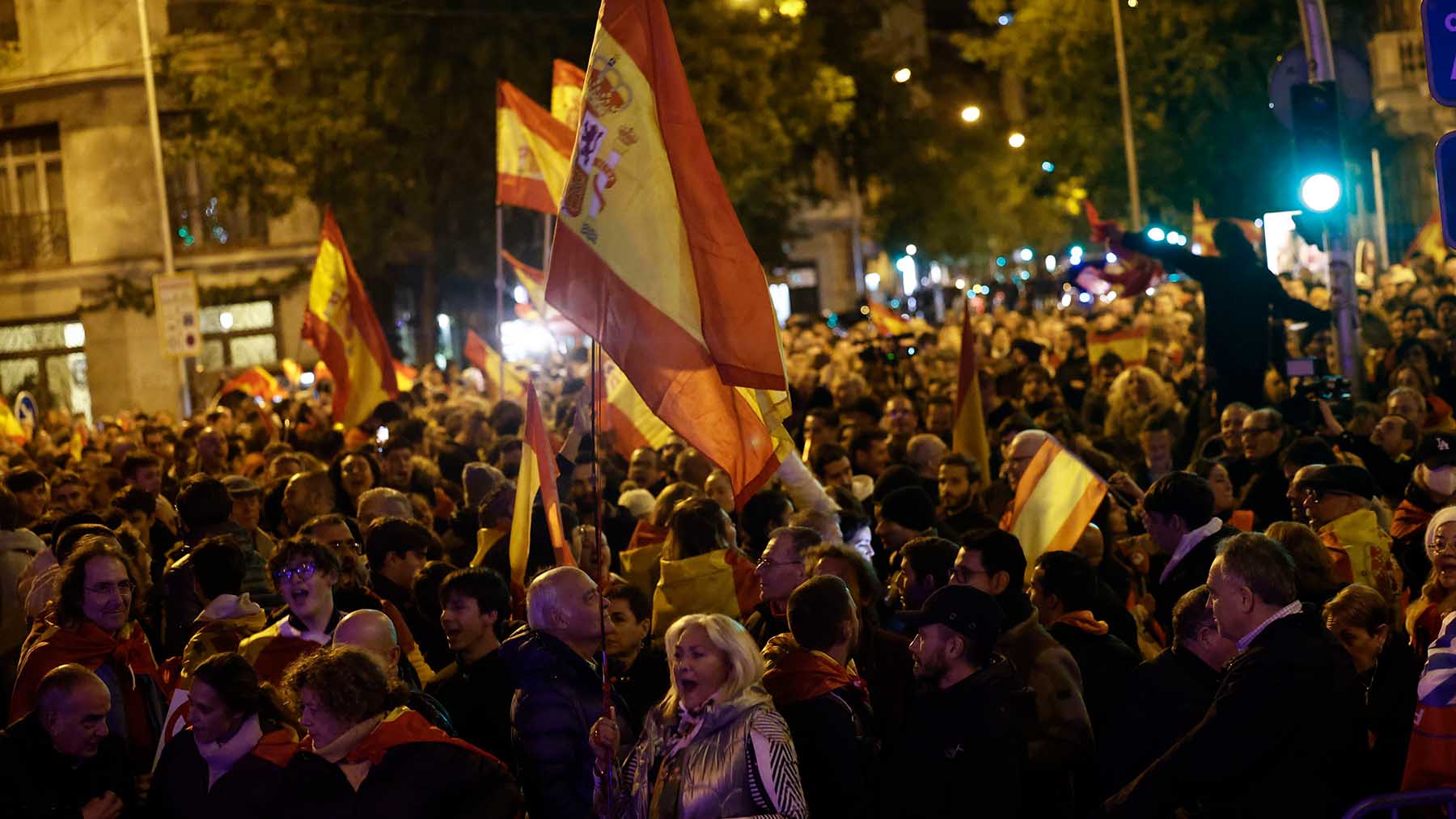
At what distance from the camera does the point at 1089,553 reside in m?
8.48

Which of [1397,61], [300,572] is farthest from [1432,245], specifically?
[300,572]

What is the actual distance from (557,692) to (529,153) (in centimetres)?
993

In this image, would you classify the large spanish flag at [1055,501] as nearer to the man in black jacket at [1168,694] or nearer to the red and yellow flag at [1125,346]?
the man in black jacket at [1168,694]

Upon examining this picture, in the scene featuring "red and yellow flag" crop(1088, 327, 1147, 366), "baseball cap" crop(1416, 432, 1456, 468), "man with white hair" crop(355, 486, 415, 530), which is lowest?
"baseball cap" crop(1416, 432, 1456, 468)

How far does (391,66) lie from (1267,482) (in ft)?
73.9

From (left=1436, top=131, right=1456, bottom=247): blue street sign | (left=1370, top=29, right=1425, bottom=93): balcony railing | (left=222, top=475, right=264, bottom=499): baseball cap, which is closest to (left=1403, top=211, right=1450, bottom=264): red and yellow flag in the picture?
(left=1370, top=29, right=1425, bottom=93): balcony railing

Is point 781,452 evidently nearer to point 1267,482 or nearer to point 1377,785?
point 1377,785

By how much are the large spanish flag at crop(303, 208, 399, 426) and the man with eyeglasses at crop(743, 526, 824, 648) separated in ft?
31.9

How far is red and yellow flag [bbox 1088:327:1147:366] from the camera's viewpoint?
18.7m

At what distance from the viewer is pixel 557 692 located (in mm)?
6082

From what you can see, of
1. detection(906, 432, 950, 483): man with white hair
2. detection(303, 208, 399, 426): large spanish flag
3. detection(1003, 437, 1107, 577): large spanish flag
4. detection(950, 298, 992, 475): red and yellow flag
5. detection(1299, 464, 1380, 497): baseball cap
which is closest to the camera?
detection(1299, 464, 1380, 497): baseball cap

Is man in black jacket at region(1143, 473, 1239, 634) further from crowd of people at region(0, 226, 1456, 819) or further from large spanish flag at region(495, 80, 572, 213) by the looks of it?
large spanish flag at region(495, 80, 572, 213)

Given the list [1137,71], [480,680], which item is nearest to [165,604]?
[480,680]

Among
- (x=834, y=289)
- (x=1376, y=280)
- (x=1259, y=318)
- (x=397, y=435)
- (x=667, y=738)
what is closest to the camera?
(x=667, y=738)
